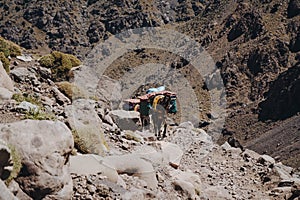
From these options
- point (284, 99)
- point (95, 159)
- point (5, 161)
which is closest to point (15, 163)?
point (5, 161)

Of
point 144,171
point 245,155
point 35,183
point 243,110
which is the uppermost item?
point 35,183

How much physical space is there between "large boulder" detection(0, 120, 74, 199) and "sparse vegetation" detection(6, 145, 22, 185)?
112 millimetres

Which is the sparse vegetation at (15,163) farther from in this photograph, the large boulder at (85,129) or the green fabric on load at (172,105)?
the green fabric on load at (172,105)

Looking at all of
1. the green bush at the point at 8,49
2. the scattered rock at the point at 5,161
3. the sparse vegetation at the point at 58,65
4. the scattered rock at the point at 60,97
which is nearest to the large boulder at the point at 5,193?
the scattered rock at the point at 5,161

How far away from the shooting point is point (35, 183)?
8.45 m

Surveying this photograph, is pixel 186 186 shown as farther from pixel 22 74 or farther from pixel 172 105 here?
pixel 172 105

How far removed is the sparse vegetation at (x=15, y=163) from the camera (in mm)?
8110

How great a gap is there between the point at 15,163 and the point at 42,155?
57 cm

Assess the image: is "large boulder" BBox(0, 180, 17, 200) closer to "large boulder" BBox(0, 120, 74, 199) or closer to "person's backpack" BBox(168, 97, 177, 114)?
"large boulder" BBox(0, 120, 74, 199)

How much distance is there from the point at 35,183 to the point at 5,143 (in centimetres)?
95

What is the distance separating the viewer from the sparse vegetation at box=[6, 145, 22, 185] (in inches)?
319

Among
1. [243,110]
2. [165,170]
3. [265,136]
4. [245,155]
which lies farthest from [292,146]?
[165,170]

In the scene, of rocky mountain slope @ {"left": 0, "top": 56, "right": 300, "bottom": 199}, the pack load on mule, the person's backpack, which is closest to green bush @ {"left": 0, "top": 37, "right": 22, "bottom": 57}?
rocky mountain slope @ {"left": 0, "top": 56, "right": 300, "bottom": 199}

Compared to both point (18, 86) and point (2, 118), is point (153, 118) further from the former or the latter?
point (2, 118)
